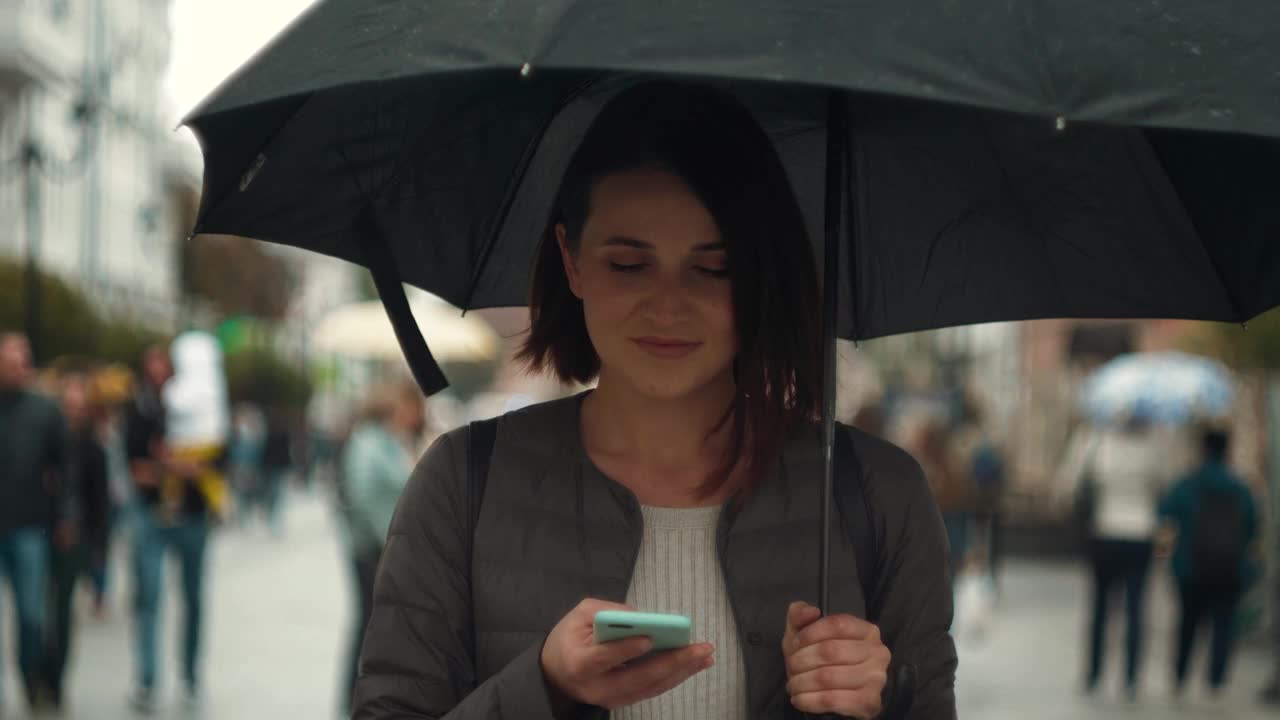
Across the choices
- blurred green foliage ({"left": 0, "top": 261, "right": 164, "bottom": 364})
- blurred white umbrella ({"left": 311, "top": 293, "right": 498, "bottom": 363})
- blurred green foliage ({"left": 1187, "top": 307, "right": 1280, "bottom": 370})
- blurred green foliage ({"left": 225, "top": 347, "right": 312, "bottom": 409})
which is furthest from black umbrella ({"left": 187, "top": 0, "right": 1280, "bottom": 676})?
blurred green foliage ({"left": 225, "top": 347, "right": 312, "bottom": 409})

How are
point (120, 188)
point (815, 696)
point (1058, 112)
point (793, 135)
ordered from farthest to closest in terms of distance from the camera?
point (120, 188), point (793, 135), point (815, 696), point (1058, 112)

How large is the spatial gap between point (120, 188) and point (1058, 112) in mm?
51419

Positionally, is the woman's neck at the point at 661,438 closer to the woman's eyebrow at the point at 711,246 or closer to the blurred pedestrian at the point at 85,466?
the woman's eyebrow at the point at 711,246

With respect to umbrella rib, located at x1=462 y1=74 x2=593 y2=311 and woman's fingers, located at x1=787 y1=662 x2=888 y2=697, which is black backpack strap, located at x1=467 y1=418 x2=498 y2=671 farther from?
umbrella rib, located at x1=462 y1=74 x2=593 y2=311

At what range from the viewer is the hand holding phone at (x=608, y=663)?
2.04 m

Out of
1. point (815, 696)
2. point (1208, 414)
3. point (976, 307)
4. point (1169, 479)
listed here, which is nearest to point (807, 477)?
point (815, 696)

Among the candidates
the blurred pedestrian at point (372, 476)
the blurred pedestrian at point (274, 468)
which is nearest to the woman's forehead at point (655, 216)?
the blurred pedestrian at point (372, 476)

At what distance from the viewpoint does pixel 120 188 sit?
50.5 m

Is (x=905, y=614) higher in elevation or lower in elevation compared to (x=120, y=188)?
lower

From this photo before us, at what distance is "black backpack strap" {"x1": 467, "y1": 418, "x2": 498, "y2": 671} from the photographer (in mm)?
2330

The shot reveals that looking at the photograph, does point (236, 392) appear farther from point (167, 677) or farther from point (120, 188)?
point (167, 677)

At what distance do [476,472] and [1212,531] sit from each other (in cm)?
962

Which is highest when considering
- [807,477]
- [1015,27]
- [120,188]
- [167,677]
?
[120,188]

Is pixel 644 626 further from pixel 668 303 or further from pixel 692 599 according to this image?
pixel 668 303
